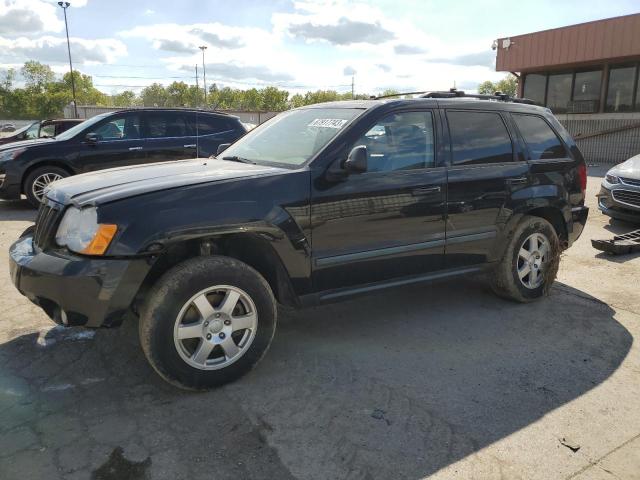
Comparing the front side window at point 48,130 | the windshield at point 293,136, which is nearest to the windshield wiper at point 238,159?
the windshield at point 293,136

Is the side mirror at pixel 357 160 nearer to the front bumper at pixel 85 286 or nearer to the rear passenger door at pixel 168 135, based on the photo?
the front bumper at pixel 85 286

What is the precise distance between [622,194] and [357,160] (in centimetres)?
606

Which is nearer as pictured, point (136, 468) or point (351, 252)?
A: point (136, 468)

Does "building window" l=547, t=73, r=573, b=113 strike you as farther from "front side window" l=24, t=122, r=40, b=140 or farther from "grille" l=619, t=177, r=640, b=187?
"front side window" l=24, t=122, r=40, b=140

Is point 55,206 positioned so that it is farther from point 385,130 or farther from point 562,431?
point 562,431

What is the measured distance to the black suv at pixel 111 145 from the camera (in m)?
8.69

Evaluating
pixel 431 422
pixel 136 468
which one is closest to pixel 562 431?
pixel 431 422

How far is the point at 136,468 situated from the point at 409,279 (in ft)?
7.43

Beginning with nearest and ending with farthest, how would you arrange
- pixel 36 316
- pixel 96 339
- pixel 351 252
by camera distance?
pixel 351 252 → pixel 96 339 → pixel 36 316

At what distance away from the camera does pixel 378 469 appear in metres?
2.54

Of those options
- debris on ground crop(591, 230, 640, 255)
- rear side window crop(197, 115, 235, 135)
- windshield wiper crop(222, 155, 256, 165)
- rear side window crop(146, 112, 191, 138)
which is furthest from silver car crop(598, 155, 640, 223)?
rear side window crop(146, 112, 191, 138)

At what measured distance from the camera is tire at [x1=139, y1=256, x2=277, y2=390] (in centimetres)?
302

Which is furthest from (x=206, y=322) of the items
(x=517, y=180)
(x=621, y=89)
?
(x=621, y=89)

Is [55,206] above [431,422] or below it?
above
